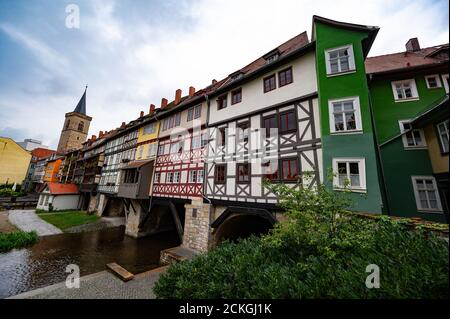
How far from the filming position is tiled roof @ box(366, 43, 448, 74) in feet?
35.0

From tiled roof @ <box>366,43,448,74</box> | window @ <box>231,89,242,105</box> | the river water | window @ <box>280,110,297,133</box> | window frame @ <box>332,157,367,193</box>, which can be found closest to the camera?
window frame @ <box>332,157,367,193</box>

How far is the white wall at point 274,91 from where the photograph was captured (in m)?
8.43

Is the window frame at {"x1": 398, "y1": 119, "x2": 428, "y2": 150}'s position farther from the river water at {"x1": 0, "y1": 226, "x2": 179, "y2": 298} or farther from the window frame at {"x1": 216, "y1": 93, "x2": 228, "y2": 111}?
the river water at {"x1": 0, "y1": 226, "x2": 179, "y2": 298}

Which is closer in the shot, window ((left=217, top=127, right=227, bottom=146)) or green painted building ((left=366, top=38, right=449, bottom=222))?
green painted building ((left=366, top=38, right=449, bottom=222))

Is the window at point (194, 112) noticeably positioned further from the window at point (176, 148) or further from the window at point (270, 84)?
the window at point (270, 84)

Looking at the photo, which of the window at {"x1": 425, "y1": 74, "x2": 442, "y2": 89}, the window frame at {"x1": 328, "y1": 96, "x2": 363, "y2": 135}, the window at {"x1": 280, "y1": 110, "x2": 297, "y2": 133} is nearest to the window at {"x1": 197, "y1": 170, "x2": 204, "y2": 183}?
the window at {"x1": 280, "y1": 110, "x2": 297, "y2": 133}

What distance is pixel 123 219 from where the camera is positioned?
23297mm

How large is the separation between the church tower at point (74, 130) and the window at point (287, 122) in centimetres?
5332

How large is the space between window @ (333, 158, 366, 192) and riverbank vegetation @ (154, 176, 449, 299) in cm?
223

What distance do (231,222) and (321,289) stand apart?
8045mm

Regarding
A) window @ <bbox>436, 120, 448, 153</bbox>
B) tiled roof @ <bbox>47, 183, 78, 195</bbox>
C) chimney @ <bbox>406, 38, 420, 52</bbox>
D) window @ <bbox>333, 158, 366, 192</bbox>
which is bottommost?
tiled roof @ <bbox>47, 183, 78, 195</bbox>
